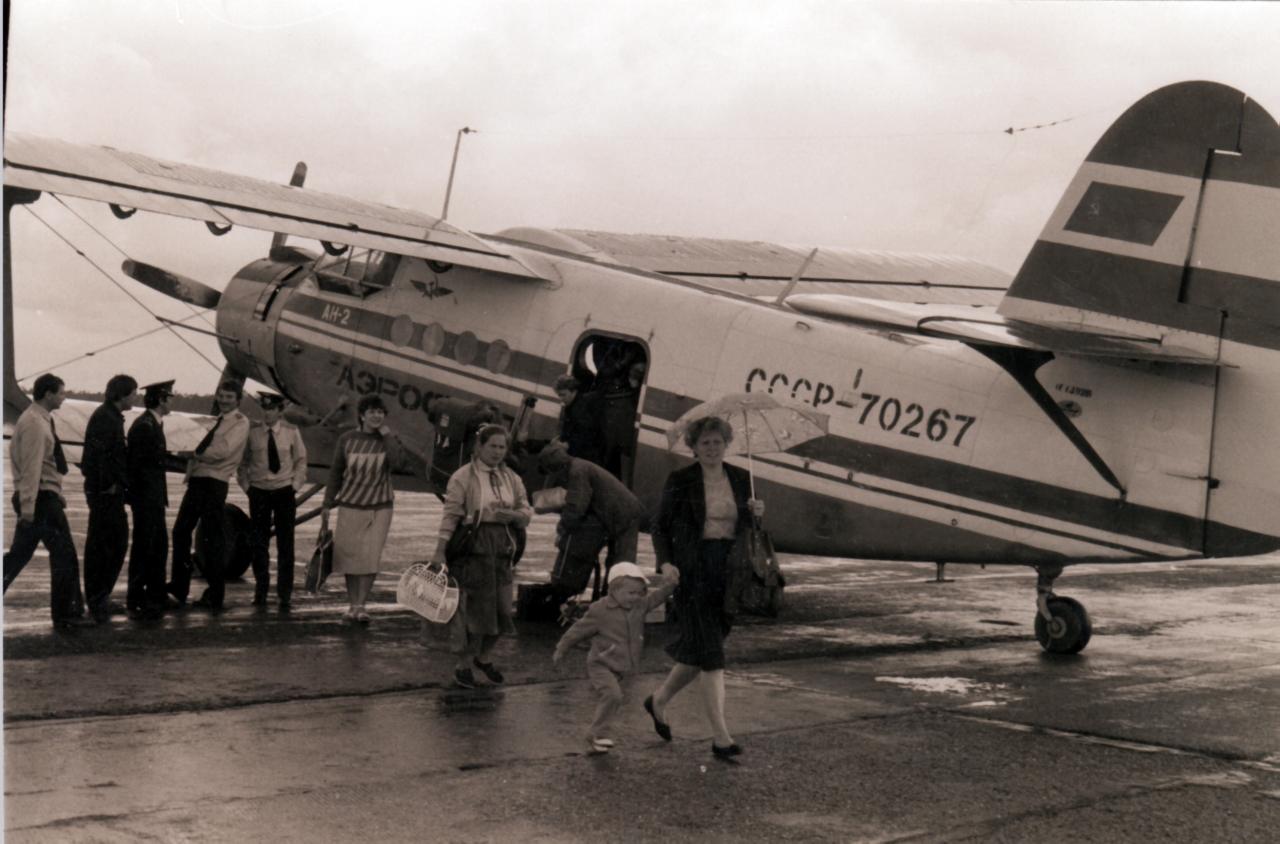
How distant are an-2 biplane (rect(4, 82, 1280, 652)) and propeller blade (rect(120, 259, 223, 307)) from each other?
9.55 feet

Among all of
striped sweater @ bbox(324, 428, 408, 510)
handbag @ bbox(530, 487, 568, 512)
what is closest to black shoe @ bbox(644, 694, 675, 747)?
handbag @ bbox(530, 487, 568, 512)

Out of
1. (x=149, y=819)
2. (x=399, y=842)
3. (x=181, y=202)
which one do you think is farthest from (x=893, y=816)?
(x=181, y=202)

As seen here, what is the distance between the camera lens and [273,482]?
1081cm

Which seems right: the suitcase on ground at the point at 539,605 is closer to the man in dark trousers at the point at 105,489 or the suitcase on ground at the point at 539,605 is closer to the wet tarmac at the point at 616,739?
the wet tarmac at the point at 616,739

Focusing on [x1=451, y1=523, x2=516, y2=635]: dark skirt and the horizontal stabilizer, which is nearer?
[x1=451, y1=523, x2=516, y2=635]: dark skirt

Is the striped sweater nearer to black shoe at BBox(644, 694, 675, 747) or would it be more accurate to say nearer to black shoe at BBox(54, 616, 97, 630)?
black shoe at BBox(54, 616, 97, 630)

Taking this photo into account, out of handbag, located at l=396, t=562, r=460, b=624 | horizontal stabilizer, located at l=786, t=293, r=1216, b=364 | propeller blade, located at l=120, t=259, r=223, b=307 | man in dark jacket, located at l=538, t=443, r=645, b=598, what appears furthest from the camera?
propeller blade, located at l=120, t=259, r=223, b=307

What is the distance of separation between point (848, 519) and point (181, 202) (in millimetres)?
5531

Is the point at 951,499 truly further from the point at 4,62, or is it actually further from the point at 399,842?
the point at 4,62

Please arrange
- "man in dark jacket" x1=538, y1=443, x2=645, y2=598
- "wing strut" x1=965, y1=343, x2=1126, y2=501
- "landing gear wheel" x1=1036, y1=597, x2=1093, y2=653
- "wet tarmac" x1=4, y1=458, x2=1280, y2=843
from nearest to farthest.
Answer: "wet tarmac" x1=4, y1=458, x2=1280, y2=843 → "wing strut" x1=965, y1=343, x2=1126, y2=501 → "man in dark jacket" x1=538, y1=443, x2=645, y2=598 → "landing gear wheel" x1=1036, y1=597, x2=1093, y2=653

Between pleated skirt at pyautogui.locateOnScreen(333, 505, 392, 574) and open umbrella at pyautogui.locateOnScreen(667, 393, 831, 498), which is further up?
open umbrella at pyautogui.locateOnScreen(667, 393, 831, 498)

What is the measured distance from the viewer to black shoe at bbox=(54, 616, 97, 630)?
30.4 ft

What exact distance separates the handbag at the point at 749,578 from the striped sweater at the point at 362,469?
12.8 ft

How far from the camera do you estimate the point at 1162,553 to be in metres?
8.76
